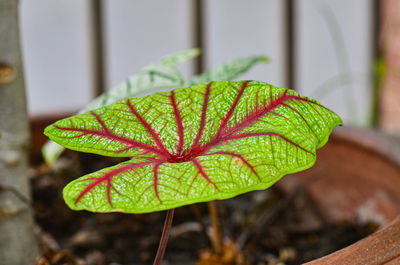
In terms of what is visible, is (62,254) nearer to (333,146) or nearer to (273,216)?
(273,216)

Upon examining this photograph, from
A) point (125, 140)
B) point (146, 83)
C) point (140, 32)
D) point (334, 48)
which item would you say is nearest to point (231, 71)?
point (146, 83)

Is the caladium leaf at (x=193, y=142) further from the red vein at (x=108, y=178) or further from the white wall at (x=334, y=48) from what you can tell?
the white wall at (x=334, y=48)

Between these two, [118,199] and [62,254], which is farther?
[62,254]

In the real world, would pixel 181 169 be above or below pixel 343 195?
above

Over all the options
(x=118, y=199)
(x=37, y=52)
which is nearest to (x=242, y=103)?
(x=118, y=199)

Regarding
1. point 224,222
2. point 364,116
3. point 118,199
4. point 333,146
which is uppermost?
point 118,199

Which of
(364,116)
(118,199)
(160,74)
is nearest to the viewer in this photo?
(118,199)

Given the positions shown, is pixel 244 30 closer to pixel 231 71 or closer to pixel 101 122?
pixel 231 71

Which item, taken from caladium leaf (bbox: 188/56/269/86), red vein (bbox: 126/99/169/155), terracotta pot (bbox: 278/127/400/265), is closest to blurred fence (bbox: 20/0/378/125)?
terracotta pot (bbox: 278/127/400/265)
